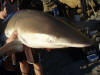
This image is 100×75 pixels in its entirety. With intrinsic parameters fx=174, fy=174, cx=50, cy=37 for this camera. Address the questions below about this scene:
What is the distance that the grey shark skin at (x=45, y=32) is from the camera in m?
1.97

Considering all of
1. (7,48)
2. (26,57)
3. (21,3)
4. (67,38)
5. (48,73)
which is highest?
(21,3)

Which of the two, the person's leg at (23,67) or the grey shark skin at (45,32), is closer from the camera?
the grey shark skin at (45,32)

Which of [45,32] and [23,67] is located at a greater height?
[45,32]

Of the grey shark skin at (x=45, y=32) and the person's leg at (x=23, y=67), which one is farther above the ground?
the grey shark skin at (x=45, y=32)

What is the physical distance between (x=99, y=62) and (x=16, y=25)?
2.38 metres

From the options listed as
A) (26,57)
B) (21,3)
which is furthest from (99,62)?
(21,3)

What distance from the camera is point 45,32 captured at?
2174 millimetres

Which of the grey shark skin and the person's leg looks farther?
the person's leg

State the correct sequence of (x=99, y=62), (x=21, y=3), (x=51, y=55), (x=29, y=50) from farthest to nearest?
(x=51, y=55) < (x=99, y=62) < (x=21, y=3) < (x=29, y=50)

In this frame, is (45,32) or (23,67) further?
(23,67)

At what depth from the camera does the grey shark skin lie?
1967 millimetres

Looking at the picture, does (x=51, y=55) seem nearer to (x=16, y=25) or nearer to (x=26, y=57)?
(x=26, y=57)

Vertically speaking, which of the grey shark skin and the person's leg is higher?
the grey shark skin

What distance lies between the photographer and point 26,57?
2.95m
